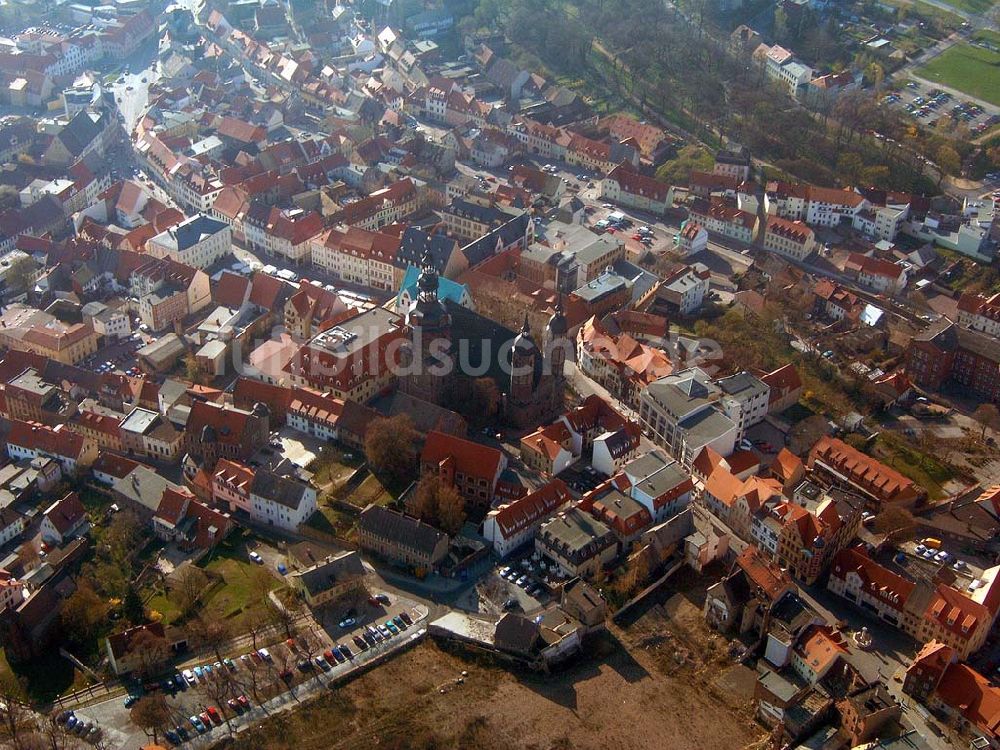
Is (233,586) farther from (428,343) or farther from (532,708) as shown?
(428,343)

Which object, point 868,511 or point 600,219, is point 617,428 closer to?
point 868,511

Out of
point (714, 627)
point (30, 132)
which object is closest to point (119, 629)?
point (714, 627)

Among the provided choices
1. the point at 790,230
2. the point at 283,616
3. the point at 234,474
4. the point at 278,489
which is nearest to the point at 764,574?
the point at 283,616

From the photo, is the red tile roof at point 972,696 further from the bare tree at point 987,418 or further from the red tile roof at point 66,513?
the red tile roof at point 66,513

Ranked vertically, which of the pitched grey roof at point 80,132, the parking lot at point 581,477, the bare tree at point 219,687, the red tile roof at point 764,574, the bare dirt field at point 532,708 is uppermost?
the red tile roof at point 764,574

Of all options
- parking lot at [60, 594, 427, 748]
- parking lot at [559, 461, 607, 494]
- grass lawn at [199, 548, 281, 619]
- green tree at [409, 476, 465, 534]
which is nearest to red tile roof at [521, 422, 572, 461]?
parking lot at [559, 461, 607, 494]

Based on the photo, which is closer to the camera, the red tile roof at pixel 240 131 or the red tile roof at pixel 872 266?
the red tile roof at pixel 872 266

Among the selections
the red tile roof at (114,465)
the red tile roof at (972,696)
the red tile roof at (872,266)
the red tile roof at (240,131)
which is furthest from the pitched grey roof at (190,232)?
the red tile roof at (972,696)
